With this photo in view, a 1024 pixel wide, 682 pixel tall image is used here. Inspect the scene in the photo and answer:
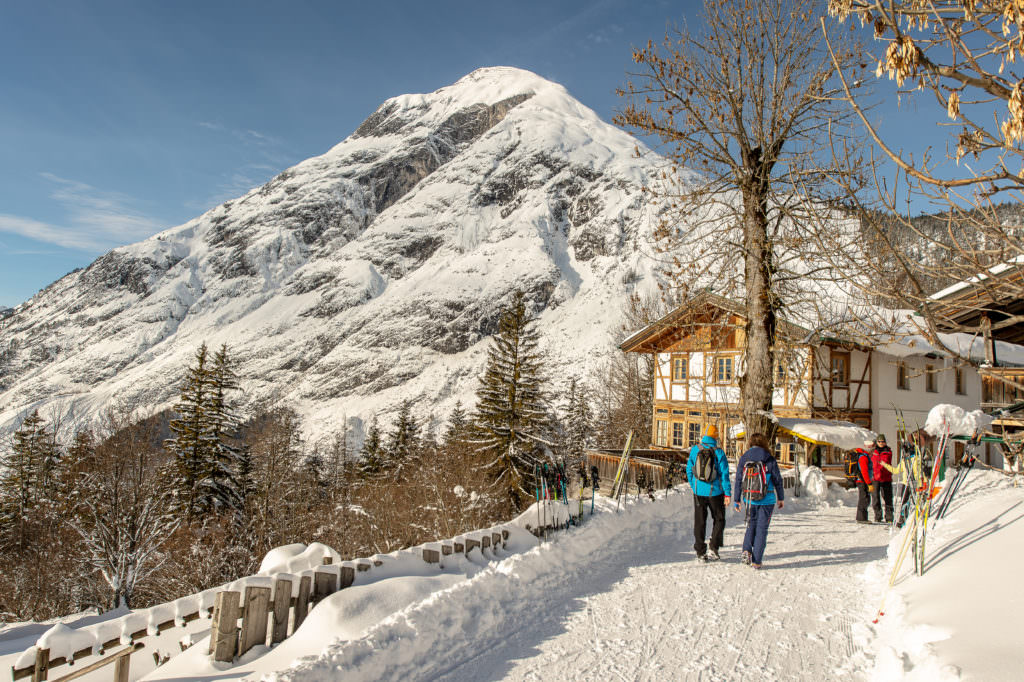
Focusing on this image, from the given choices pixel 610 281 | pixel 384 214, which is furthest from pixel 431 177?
pixel 610 281

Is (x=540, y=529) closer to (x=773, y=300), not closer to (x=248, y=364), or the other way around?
(x=773, y=300)

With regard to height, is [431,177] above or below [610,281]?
above

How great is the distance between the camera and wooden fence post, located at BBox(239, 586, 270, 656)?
383 centimetres

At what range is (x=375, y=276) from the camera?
129 metres

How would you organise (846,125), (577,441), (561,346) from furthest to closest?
(561,346) < (577,441) < (846,125)

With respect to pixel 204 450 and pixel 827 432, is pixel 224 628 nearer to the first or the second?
pixel 827 432

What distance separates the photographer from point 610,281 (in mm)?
104250

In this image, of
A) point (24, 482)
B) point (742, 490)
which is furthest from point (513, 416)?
point (24, 482)

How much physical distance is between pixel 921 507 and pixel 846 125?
6.89 metres

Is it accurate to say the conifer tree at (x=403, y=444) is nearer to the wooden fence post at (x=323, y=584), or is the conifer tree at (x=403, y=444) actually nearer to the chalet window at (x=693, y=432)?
the chalet window at (x=693, y=432)

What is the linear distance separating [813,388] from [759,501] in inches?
548

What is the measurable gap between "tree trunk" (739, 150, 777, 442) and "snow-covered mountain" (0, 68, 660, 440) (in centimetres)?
6221

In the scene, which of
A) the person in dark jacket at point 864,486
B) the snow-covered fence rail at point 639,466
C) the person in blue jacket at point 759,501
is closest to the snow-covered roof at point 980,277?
the person in blue jacket at point 759,501

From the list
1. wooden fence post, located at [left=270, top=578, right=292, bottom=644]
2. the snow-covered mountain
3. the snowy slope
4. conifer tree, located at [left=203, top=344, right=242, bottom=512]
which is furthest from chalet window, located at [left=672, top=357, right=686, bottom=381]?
the snow-covered mountain
